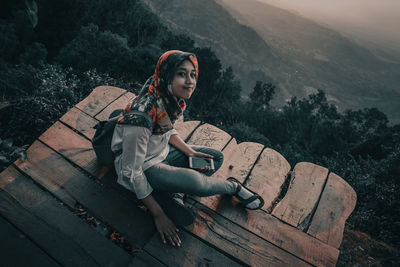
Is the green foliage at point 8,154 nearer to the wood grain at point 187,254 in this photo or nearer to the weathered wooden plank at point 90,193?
the weathered wooden plank at point 90,193

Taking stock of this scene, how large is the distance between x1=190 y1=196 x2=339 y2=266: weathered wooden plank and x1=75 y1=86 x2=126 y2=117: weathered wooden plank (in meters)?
1.78

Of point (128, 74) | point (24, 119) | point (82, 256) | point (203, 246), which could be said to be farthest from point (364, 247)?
point (128, 74)

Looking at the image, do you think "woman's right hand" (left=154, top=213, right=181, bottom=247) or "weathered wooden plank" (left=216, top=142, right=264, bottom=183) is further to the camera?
"weathered wooden plank" (left=216, top=142, right=264, bottom=183)

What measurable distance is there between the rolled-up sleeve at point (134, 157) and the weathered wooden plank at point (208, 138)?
3.25 feet

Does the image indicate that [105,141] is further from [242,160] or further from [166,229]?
[242,160]

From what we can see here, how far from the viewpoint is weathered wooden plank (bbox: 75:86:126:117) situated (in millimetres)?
2482

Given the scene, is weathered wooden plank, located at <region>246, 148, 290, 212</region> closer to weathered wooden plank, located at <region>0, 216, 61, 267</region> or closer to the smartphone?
the smartphone

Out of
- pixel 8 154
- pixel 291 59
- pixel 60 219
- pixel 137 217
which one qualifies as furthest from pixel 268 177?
pixel 291 59

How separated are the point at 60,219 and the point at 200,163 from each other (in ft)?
3.63

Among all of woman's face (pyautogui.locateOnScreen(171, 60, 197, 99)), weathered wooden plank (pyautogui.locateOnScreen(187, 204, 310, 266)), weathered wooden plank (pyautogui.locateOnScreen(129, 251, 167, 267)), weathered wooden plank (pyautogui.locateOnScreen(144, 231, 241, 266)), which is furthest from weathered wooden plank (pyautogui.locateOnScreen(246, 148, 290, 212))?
woman's face (pyautogui.locateOnScreen(171, 60, 197, 99))

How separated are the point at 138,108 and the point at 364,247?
2.89 meters

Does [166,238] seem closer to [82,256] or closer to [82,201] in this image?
[82,256]

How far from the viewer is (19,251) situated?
1.27m

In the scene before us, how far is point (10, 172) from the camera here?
66.0 inches
